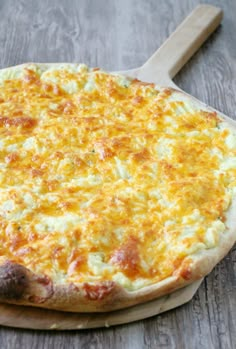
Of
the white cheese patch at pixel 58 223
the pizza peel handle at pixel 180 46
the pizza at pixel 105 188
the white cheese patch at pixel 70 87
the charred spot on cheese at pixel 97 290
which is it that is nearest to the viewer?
the charred spot on cheese at pixel 97 290

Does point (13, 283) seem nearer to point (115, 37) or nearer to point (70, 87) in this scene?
point (70, 87)

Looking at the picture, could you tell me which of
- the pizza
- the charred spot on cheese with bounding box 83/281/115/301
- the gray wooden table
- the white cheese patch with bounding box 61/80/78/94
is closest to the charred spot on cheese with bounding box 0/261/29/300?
the pizza

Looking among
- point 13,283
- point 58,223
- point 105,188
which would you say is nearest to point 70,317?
point 13,283

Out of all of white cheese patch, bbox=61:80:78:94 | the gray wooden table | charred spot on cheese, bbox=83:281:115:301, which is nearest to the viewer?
charred spot on cheese, bbox=83:281:115:301

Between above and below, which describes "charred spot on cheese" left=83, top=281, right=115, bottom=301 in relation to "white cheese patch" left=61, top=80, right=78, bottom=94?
above

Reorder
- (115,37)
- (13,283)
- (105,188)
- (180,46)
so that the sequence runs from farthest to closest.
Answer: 1. (115,37)
2. (180,46)
3. (105,188)
4. (13,283)

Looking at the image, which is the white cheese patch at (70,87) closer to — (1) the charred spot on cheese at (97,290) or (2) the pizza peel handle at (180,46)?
(2) the pizza peel handle at (180,46)

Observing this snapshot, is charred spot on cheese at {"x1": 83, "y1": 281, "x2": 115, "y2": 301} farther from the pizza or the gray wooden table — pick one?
the gray wooden table

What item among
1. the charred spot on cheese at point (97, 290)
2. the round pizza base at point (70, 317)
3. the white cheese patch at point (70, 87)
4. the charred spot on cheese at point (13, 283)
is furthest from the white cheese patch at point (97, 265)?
the white cheese patch at point (70, 87)
